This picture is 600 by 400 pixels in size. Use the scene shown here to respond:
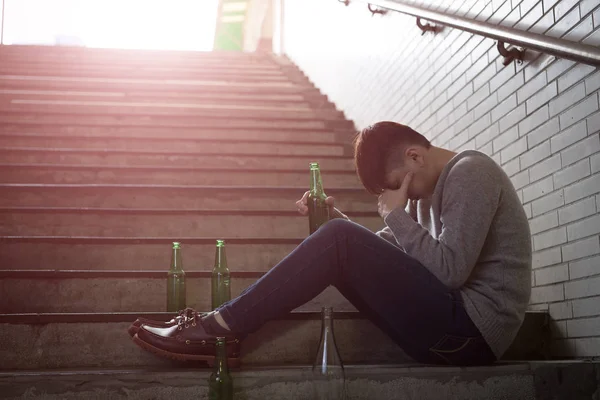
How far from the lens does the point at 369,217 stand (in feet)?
11.6

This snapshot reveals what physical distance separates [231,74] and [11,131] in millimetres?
2705

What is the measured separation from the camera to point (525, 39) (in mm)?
2322

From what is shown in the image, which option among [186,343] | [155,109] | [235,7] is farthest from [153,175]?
[235,7]

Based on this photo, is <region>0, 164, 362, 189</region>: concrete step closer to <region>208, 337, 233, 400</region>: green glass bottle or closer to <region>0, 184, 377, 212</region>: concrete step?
<region>0, 184, 377, 212</region>: concrete step

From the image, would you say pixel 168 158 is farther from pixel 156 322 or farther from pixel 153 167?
pixel 156 322

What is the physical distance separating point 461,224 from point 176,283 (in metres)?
1.21

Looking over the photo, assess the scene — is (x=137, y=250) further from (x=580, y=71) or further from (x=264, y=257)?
(x=580, y=71)

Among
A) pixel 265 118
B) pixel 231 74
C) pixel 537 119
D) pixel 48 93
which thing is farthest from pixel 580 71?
pixel 231 74

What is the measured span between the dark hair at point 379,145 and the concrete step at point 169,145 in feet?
7.93

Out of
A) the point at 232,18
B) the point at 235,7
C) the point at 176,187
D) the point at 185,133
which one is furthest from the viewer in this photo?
the point at 232,18

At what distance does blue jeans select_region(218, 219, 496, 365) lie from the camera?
6.29 feet

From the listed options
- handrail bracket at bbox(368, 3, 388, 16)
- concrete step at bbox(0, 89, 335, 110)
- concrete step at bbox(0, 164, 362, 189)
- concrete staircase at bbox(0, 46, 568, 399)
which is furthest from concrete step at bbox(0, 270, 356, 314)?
concrete step at bbox(0, 89, 335, 110)

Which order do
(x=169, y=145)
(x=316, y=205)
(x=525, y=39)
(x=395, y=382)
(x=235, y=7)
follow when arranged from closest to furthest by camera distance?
(x=395, y=382) → (x=525, y=39) → (x=316, y=205) → (x=169, y=145) → (x=235, y=7)

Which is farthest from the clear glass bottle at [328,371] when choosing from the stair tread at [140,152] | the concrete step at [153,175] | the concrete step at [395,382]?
the stair tread at [140,152]
